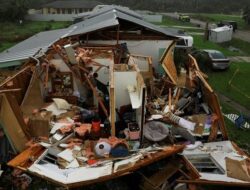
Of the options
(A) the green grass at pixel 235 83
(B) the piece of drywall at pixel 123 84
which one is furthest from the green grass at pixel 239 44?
(B) the piece of drywall at pixel 123 84

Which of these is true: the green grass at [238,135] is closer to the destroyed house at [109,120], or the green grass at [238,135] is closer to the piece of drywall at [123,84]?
the destroyed house at [109,120]

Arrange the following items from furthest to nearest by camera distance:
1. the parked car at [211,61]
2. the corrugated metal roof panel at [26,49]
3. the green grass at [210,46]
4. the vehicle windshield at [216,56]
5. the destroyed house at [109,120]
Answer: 1. the green grass at [210,46]
2. the vehicle windshield at [216,56]
3. the parked car at [211,61]
4. the corrugated metal roof panel at [26,49]
5. the destroyed house at [109,120]

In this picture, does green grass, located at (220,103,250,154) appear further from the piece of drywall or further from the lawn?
the lawn

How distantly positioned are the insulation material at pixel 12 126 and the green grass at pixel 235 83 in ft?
33.0

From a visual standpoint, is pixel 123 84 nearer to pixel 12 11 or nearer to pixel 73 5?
pixel 12 11

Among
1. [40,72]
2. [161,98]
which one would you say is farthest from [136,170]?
[40,72]

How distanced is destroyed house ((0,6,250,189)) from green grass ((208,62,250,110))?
2849 millimetres

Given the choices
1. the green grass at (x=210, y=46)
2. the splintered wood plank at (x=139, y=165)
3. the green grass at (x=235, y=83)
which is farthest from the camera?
the green grass at (x=210, y=46)

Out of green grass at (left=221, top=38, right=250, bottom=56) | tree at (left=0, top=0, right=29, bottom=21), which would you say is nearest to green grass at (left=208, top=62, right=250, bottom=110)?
green grass at (left=221, top=38, right=250, bottom=56)

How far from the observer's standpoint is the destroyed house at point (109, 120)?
9477 millimetres

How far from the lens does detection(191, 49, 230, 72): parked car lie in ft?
76.6

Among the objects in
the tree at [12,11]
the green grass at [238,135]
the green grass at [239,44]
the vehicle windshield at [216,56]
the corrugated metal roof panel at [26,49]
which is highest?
the tree at [12,11]

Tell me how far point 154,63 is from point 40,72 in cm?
656

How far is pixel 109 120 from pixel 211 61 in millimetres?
13361
